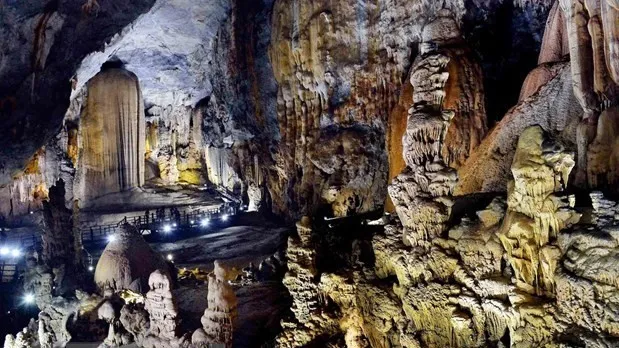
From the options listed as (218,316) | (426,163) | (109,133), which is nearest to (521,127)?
(426,163)

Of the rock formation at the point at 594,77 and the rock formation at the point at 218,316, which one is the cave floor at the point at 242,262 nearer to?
the rock formation at the point at 218,316

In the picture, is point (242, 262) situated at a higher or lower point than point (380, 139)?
lower

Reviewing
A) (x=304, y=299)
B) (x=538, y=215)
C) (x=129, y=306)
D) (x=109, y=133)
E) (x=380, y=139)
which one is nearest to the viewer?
(x=538, y=215)

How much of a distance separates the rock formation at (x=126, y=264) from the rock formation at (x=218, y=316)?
13.2ft

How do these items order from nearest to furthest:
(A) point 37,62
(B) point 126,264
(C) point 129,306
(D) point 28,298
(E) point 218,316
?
1. (E) point 218,316
2. (C) point 129,306
3. (B) point 126,264
4. (D) point 28,298
5. (A) point 37,62

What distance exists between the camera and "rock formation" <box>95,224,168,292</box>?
1141 centimetres

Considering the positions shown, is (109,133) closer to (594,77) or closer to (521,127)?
(521,127)

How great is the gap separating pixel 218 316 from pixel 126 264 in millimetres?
4725

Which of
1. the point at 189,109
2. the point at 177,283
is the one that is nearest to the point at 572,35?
the point at 177,283

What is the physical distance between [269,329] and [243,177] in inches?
552

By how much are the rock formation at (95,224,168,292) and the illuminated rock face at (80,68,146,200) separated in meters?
11.0

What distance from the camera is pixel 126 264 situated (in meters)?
11.5

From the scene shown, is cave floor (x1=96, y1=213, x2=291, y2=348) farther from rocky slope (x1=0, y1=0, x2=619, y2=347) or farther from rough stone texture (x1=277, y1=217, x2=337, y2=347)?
rocky slope (x1=0, y1=0, x2=619, y2=347)

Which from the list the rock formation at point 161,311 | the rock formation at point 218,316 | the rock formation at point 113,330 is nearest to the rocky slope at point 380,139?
the rock formation at point 218,316
